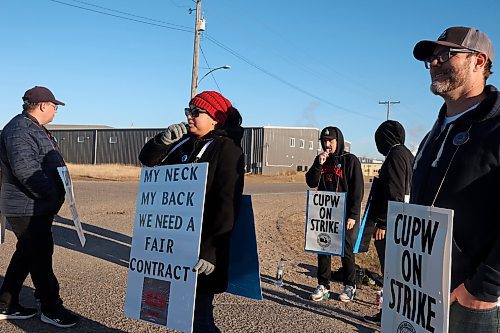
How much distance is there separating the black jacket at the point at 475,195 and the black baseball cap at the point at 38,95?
381cm

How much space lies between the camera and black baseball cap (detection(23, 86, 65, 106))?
480cm

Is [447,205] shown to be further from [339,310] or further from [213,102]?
[339,310]

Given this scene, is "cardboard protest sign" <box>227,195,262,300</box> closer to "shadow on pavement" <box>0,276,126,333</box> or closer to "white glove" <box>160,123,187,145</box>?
"white glove" <box>160,123,187,145</box>

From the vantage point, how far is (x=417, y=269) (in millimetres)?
2457

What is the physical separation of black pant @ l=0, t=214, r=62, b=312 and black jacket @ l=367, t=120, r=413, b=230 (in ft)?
10.7

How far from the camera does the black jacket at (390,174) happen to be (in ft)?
16.7

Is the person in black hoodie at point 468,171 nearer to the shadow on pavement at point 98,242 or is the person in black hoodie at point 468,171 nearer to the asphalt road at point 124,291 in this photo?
the asphalt road at point 124,291

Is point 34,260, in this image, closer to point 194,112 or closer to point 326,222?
point 194,112

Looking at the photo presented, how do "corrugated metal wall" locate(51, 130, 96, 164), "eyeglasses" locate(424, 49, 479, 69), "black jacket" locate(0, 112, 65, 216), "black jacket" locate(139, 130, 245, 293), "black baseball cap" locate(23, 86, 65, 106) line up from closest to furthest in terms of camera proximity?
"eyeglasses" locate(424, 49, 479, 69) → "black jacket" locate(139, 130, 245, 293) → "black jacket" locate(0, 112, 65, 216) → "black baseball cap" locate(23, 86, 65, 106) → "corrugated metal wall" locate(51, 130, 96, 164)

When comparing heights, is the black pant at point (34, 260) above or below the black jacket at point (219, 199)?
below

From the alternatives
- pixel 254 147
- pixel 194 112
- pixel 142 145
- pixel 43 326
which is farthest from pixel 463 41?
pixel 254 147

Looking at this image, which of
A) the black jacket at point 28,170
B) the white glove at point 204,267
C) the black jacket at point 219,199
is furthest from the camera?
the black jacket at point 28,170

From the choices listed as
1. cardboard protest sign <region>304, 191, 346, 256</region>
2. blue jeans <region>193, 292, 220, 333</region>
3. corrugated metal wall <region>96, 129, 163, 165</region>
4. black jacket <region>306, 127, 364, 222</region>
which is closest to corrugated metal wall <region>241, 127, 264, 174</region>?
corrugated metal wall <region>96, 129, 163, 165</region>

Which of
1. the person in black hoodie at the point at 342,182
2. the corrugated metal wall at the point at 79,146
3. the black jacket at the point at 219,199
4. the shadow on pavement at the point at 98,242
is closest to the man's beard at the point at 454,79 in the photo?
the black jacket at the point at 219,199
